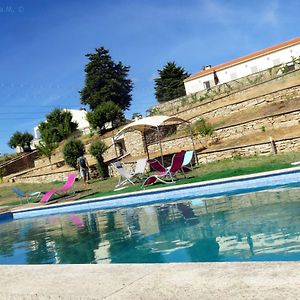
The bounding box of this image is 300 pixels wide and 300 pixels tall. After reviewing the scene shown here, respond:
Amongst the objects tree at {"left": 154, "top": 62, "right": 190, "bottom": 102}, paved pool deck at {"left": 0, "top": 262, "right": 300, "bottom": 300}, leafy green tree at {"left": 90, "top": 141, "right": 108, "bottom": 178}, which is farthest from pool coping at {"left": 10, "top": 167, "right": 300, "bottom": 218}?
tree at {"left": 154, "top": 62, "right": 190, "bottom": 102}

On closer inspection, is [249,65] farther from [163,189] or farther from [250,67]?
[163,189]

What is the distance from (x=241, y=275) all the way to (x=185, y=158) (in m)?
11.2

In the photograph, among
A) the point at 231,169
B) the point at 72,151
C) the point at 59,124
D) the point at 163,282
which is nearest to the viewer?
the point at 163,282

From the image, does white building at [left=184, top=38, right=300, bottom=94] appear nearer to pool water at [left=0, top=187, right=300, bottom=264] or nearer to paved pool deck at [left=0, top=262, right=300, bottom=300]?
pool water at [left=0, top=187, right=300, bottom=264]

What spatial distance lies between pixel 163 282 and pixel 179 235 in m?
3.43

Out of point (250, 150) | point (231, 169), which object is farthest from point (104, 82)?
point (231, 169)

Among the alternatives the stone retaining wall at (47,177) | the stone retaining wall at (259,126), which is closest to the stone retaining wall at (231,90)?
the stone retaining wall at (259,126)

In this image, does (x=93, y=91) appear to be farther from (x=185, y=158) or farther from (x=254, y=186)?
(x=254, y=186)

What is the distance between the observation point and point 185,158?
13508 millimetres

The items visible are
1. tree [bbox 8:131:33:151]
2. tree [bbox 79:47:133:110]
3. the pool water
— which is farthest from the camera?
tree [bbox 79:47:133:110]

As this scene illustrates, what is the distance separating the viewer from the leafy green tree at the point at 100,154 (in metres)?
18.5

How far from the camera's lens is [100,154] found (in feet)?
61.7

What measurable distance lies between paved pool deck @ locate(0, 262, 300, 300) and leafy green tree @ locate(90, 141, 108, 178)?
15.3m

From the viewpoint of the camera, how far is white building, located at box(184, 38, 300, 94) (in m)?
33.9
